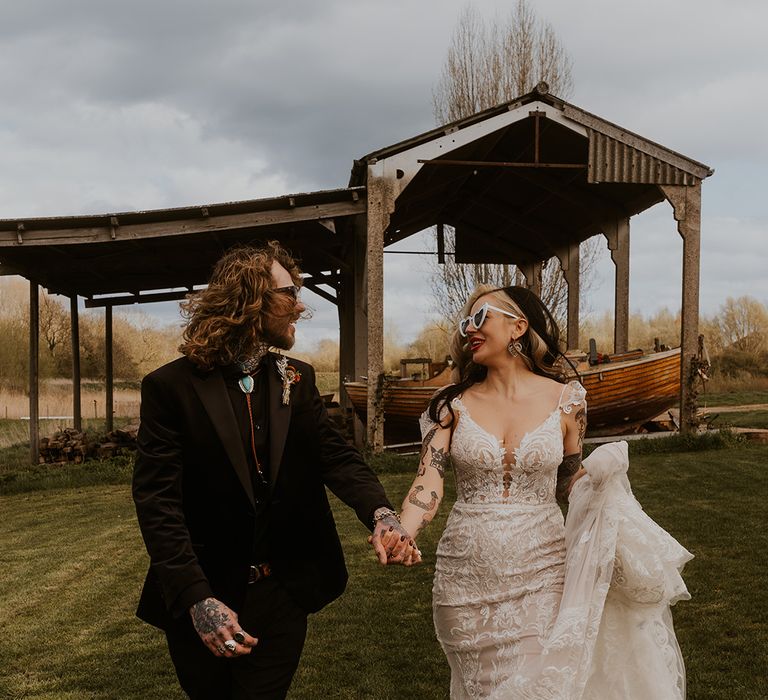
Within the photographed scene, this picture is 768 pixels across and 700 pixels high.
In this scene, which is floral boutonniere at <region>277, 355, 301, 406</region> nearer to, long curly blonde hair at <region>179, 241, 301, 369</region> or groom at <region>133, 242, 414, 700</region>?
groom at <region>133, 242, 414, 700</region>

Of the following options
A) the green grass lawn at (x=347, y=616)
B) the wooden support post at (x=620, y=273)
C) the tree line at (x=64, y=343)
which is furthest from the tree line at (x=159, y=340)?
the green grass lawn at (x=347, y=616)

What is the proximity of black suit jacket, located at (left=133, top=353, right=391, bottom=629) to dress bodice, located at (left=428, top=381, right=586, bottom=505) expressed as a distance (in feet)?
1.83

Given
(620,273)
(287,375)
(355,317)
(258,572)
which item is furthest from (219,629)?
(620,273)

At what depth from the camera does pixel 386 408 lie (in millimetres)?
14578

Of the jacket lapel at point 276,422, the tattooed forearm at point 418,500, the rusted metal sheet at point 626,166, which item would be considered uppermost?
the rusted metal sheet at point 626,166

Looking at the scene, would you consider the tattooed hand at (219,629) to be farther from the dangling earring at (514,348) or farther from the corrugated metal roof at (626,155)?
the corrugated metal roof at (626,155)

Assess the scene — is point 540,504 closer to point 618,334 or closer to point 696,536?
point 696,536

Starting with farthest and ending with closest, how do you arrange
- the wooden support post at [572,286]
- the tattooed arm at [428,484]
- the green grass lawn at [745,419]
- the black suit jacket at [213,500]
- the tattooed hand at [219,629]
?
the wooden support post at [572,286] < the green grass lawn at [745,419] < the tattooed arm at [428,484] < the black suit jacket at [213,500] < the tattooed hand at [219,629]

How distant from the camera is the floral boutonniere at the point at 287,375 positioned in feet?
9.32

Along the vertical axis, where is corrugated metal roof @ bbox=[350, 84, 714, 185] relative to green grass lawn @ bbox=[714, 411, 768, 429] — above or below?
above

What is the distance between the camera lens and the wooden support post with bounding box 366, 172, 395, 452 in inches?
525

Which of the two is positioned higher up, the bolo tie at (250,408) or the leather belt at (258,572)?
the bolo tie at (250,408)

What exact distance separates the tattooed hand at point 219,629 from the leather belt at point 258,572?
0.22 metres

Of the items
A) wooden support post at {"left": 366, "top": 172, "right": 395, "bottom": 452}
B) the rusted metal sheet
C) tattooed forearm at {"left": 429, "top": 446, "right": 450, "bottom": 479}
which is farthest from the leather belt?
the rusted metal sheet
